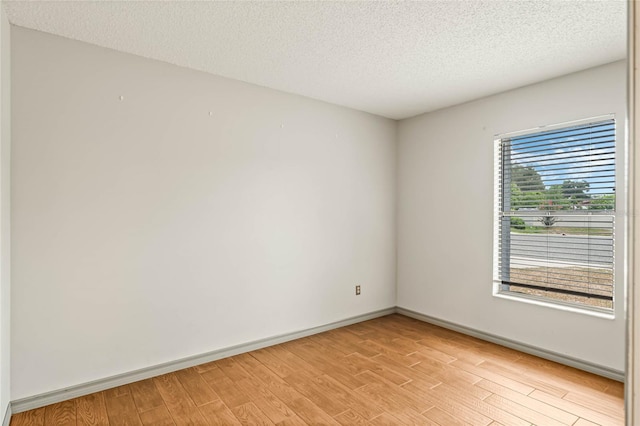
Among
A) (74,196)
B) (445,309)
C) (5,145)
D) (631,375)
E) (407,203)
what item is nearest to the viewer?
(631,375)

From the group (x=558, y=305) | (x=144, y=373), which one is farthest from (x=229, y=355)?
(x=558, y=305)

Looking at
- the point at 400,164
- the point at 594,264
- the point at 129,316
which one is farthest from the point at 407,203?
the point at 129,316

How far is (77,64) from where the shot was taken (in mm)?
2455

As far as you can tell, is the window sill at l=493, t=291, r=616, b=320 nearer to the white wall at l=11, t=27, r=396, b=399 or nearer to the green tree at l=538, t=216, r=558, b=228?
the green tree at l=538, t=216, r=558, b=228

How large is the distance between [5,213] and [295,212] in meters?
2.25

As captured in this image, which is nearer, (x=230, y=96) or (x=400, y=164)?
(x=230, y=96)

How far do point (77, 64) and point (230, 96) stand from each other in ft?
3.76

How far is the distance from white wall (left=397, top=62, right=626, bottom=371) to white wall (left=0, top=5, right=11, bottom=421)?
12.6 feet

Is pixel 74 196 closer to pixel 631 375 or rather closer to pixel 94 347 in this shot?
pixel 94 347

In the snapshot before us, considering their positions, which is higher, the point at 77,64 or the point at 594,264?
the point at 77,64

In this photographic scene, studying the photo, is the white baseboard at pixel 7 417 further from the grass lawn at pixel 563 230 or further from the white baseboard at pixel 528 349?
the grass lawn at pixel 563 230

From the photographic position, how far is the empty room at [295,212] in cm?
224

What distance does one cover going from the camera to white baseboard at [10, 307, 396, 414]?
2.29 meters

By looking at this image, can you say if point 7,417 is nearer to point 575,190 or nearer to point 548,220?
point 548,220
